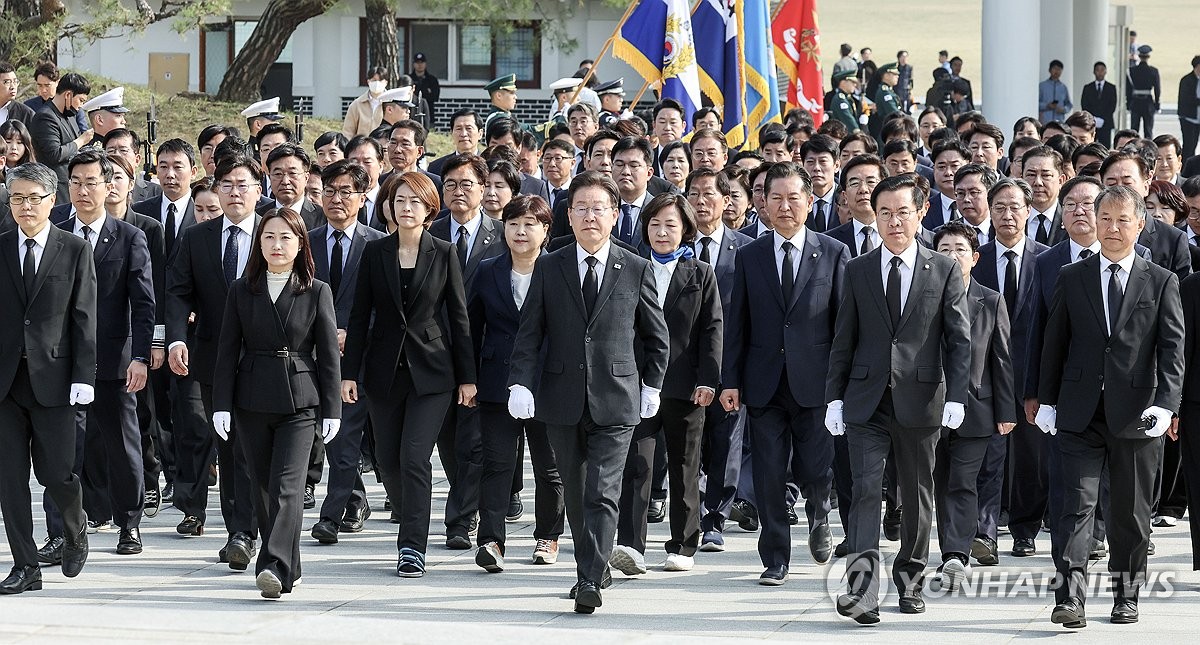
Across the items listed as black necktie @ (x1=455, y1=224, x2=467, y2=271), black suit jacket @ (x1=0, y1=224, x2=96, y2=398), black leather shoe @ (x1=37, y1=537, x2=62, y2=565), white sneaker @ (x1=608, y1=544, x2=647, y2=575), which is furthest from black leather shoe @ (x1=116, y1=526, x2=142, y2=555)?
white sneaker @ (x1=608, y1=544, x2=647, y2=575)

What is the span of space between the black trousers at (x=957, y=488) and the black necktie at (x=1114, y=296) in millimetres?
1141

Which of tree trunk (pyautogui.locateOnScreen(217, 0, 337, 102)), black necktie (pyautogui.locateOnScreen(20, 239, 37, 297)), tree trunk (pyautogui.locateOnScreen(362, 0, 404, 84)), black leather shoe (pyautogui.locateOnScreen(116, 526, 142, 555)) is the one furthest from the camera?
tree trunk (pyautogui.locateOnScreen(362, 0, 404, 84))

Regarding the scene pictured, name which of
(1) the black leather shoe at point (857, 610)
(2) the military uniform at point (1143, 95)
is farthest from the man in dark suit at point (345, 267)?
(2) the military uniform at point (1143, 95)

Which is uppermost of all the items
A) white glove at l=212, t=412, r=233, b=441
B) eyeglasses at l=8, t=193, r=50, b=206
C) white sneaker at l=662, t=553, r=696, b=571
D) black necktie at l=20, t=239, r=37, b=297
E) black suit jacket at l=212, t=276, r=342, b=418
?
eyeglasses at l=8, t=193, r=50, b=206

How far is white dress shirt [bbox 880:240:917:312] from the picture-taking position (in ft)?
25.2

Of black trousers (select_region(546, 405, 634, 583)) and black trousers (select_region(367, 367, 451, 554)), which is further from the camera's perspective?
black trousers (select_region(367, 367, 451, 554))

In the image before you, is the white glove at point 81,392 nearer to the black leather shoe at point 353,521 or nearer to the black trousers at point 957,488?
the black leather shoe at point 353,521

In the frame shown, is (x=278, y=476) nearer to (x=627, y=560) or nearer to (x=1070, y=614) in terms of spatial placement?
(x=627, y=560)

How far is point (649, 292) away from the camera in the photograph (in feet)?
26.3

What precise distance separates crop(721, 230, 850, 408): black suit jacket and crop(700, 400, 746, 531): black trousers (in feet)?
1.74

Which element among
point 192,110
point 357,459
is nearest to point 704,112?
point 357,459

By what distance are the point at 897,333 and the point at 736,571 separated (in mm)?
1616

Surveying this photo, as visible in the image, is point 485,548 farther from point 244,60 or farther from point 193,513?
point 244,60

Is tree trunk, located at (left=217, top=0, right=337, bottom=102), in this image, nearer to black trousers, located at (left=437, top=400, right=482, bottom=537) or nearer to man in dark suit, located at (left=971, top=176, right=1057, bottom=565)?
black trousers, located at (left=437, top=400, right=482, bottom=537)
